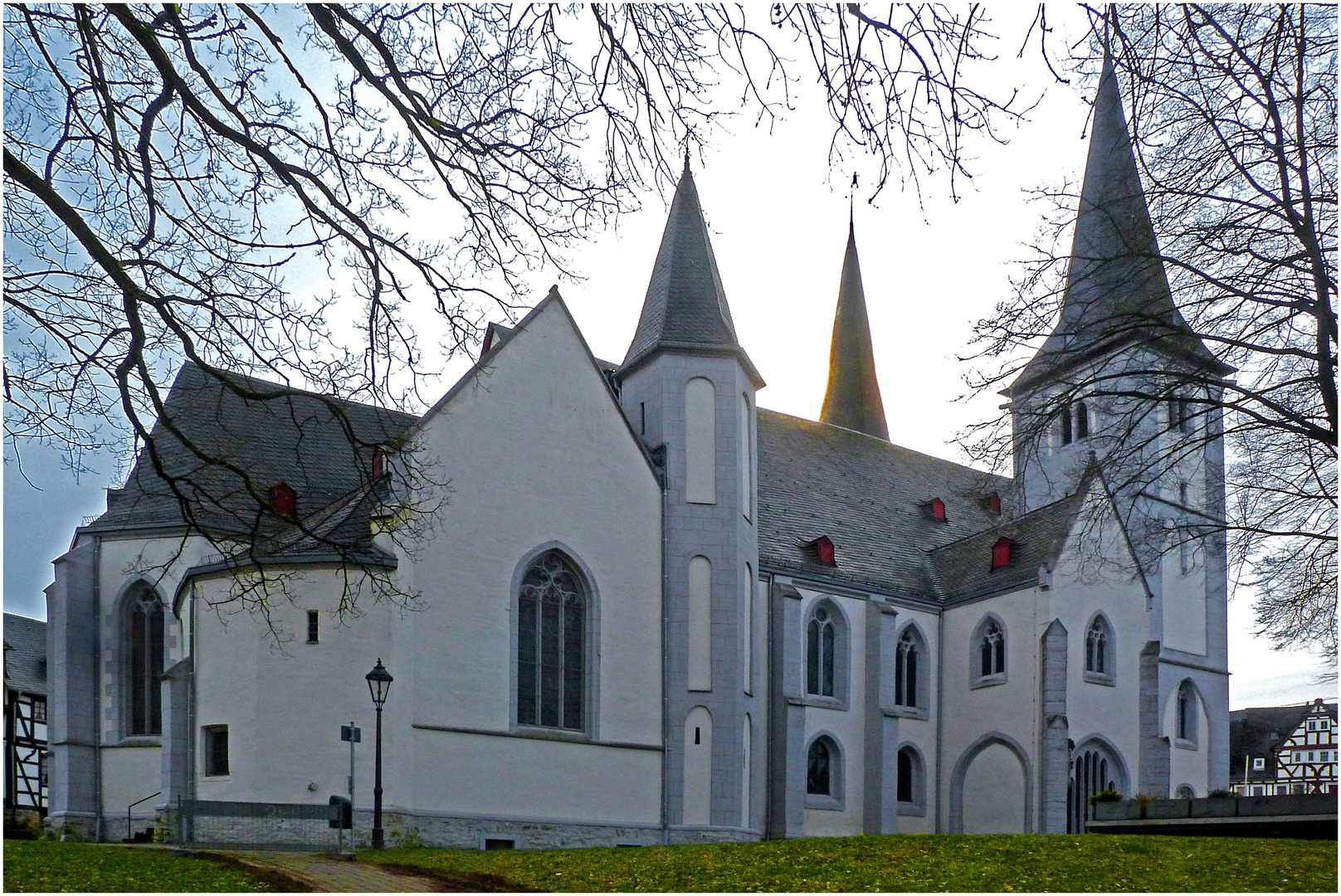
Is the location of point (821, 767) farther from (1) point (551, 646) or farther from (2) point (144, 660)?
(2) point (144, 660)

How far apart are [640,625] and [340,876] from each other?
12813 mm

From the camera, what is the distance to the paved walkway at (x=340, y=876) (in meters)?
13.7

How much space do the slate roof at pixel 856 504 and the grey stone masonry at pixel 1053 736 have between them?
13.6ft

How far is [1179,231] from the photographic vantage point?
14742 millimetres


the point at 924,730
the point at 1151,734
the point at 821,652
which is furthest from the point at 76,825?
the point at 1151,734

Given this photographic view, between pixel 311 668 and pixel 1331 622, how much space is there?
16.2 m

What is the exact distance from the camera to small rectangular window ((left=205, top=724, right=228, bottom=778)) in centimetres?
2392

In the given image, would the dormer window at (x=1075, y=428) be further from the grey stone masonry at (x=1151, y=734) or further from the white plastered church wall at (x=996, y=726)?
the white plastered church wall at (x=996, y=726)

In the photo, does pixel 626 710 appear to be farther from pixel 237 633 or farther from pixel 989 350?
pixel 989 350

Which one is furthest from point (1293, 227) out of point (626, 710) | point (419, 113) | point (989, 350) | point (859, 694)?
point (859, 694)

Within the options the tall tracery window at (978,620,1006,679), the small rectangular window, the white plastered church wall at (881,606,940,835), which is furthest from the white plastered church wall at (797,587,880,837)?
the small rectangular window

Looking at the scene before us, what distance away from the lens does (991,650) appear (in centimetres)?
3525

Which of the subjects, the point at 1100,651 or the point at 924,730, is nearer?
the point at 924,730

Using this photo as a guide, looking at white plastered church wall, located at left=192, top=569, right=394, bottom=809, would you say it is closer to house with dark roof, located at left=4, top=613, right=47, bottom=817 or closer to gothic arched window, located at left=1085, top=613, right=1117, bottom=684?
house with dark roof, located at left=4, top=613, right=47, bottom=817
